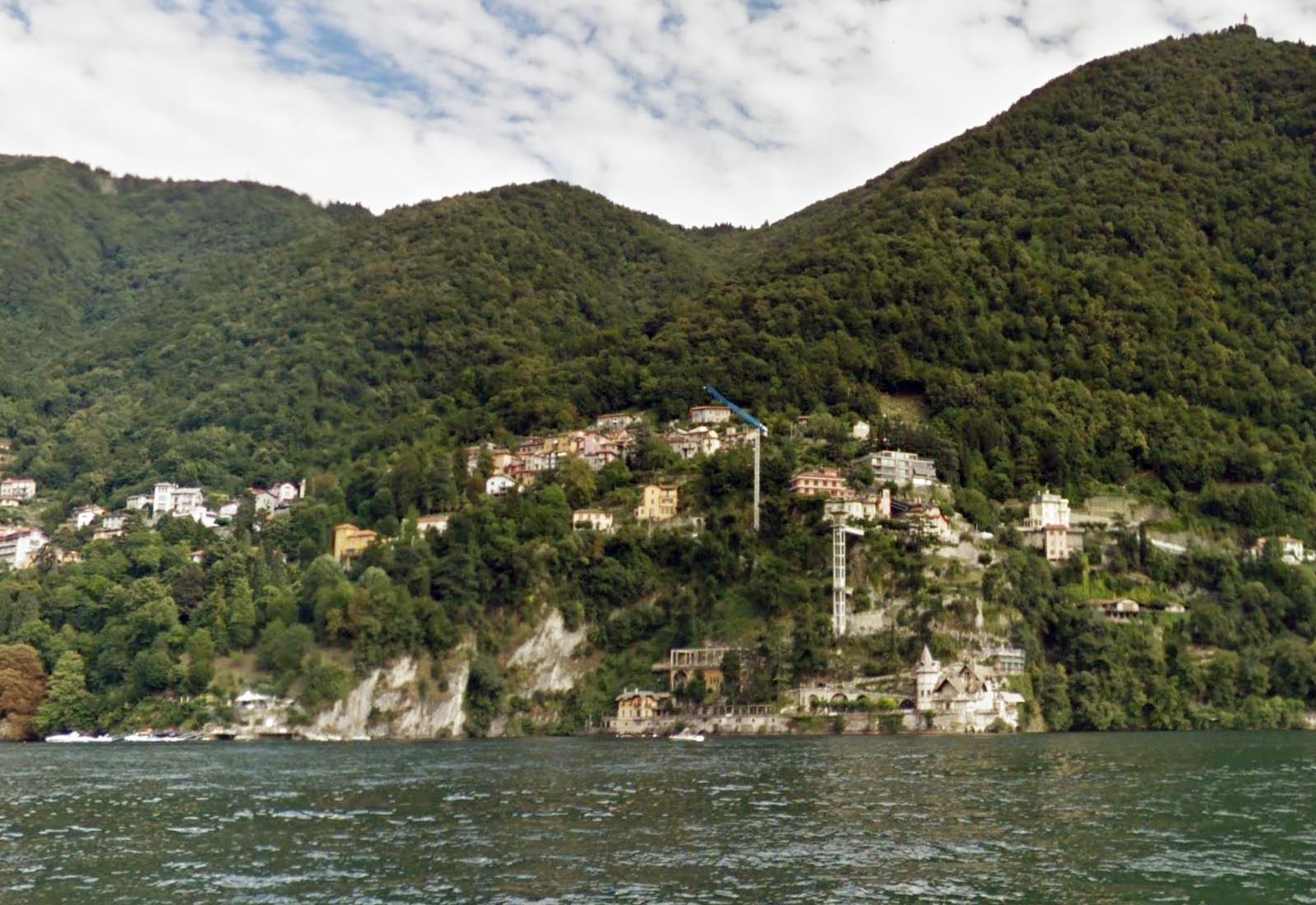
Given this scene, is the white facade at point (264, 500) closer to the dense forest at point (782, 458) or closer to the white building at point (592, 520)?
the dense forest at point (782, 458)

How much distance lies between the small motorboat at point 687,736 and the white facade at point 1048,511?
131 feet

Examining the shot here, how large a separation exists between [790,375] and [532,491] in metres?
36.9

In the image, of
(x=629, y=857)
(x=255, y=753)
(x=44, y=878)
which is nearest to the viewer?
(x=44, y=878)

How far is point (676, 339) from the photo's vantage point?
537 ft

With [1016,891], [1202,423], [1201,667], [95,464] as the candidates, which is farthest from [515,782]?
[95,464]

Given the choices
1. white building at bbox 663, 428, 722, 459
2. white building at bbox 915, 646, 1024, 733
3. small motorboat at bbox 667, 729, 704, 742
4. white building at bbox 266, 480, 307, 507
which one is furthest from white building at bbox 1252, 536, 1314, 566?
white building at bbox 266, 480, 307, 507

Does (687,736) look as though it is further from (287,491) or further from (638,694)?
(287,491)

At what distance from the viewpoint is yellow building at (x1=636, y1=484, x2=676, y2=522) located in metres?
121

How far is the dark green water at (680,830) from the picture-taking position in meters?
34.1

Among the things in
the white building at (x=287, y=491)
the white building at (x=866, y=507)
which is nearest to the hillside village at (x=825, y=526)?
the white building at (x=866, y=507)

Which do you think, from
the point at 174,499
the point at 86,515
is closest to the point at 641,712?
the point at 174,499

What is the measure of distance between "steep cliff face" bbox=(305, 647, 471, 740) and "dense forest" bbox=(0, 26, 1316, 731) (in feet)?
4.85

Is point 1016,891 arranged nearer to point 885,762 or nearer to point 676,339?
point 885,762

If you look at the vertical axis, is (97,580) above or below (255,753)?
above
